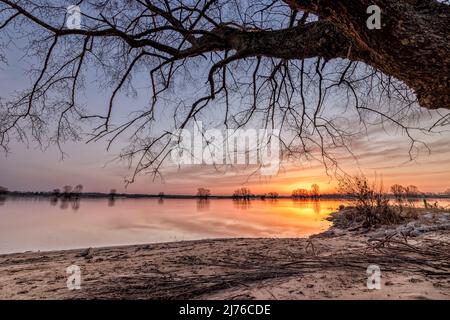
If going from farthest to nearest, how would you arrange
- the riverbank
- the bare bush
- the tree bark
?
1. the bare bush
2. the riverbank
3. the tree bark

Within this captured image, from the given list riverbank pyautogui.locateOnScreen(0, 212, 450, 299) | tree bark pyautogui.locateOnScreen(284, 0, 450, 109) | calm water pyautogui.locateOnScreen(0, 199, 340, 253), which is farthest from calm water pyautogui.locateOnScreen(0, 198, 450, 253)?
tree bark pyautogui.locateOnScreen(284, 0, 450, 109)

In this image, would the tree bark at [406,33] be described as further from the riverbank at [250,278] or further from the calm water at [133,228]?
A: the calm water at [133,228]

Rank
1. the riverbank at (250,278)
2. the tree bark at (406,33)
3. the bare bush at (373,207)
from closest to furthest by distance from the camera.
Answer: the tree bark at (406,33) < the riverbank at (250,278) < the bare bush at (373,207)

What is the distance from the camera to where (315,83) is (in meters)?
5.36

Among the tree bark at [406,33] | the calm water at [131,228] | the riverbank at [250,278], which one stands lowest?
the calm water at [131,228]

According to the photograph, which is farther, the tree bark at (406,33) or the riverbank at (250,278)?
the riverbank at (250,278)

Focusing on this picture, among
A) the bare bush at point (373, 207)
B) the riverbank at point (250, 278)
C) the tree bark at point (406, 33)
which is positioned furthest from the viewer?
the bare bush at point (373, 207)

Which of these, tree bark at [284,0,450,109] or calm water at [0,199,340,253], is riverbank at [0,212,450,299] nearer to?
tree bark at [284,0,450,109]

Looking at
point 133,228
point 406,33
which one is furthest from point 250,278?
point 133,228

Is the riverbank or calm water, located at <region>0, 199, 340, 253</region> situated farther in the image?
calm water, located at <region>0, 199, 340, 253</region>

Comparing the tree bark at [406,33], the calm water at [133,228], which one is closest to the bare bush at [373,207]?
the calm water at [133,228]

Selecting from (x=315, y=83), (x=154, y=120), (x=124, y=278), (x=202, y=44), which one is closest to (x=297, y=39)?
(x=202, y=44)

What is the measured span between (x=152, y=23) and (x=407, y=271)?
4931 mm
